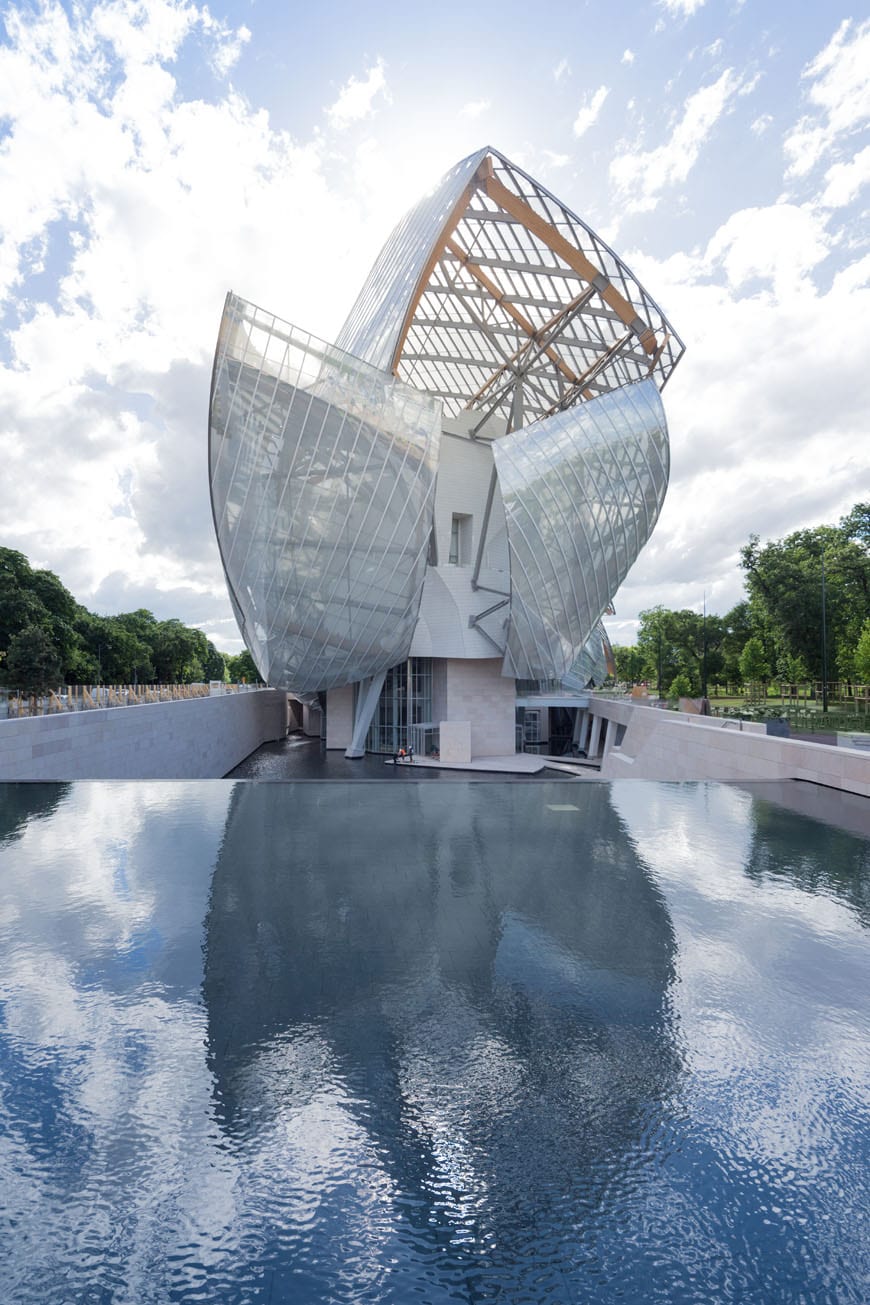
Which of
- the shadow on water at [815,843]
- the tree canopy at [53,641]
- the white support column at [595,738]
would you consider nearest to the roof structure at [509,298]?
the white support column at [595,738]

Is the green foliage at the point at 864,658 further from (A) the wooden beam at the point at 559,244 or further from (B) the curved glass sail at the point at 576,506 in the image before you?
(A) the wooden beam at the point at 559,244

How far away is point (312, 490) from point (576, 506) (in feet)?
39.9

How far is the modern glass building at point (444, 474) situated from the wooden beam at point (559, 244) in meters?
0.08

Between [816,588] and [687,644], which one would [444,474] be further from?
[687,644]

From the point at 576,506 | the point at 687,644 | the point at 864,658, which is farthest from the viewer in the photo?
the point at 687,644

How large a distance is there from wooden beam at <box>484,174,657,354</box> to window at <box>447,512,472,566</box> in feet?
44.5

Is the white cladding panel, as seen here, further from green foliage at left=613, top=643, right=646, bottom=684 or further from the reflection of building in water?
green foliage at left=613, top=643, right=646, bottom=684

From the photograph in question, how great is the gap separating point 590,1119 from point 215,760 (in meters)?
29.3

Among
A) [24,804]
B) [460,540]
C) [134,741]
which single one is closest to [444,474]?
[460,540]

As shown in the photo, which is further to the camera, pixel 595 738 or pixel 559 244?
pixel 595 738

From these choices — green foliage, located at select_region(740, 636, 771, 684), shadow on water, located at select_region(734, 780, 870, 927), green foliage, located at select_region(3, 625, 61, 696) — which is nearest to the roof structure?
shadow on water, located at select_region(734, 780, 870, 927)

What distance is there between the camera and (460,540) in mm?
40031

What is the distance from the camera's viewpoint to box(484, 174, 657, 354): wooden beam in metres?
26.1

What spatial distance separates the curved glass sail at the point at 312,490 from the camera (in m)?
23.4
